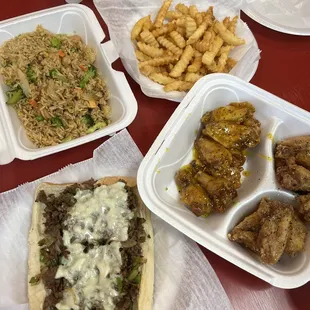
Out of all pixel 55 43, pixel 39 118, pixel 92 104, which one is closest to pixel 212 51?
pixel 92 104

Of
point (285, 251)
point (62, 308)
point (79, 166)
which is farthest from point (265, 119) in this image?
point (62, 308)

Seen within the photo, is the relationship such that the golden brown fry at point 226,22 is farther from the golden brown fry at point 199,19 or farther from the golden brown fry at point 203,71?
the golden brown fry at point 203,71

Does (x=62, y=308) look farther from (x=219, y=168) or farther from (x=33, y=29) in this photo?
(x=33, y=29)

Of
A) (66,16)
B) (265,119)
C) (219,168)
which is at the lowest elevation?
(219,168)

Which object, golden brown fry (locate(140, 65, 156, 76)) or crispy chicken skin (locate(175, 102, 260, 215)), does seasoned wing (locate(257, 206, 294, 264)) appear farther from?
golden brown fry (locate(140, 65, 156, 76))

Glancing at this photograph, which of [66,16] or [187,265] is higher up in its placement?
[66,16]

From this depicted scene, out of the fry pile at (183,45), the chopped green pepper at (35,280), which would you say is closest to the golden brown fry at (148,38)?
the fry pile at (183,45)

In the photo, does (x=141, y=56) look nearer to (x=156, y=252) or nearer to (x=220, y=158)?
(x=220, y=158)
